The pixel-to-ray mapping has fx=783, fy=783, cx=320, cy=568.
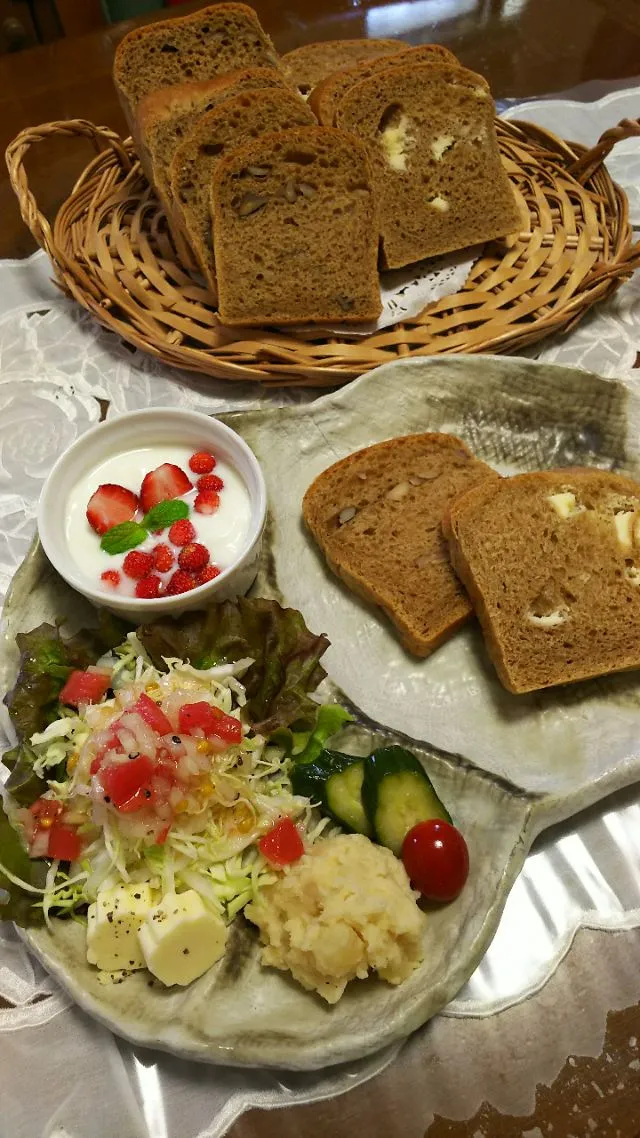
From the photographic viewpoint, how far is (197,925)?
1.70 meters

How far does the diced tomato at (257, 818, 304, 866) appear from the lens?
184cm

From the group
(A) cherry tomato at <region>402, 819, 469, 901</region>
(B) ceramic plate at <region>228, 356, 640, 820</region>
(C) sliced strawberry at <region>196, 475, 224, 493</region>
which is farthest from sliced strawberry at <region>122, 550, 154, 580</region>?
(A) cherry tomato at <region>402, 819, 469, 901</region>

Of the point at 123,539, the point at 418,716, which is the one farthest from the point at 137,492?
the point at 418,716

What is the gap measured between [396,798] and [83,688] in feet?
2.79

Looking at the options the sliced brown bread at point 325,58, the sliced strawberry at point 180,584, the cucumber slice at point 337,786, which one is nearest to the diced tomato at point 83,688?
the sliced strawberry at point 180,584

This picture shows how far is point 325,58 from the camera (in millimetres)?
3627

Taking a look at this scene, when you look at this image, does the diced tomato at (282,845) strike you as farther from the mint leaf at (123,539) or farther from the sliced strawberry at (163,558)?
the mint leaf at (123,539)

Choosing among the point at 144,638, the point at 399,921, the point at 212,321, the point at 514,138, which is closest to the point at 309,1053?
the point at 399,921

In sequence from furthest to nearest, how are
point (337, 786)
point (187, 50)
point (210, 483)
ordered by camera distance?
point (187, 50) < point (210, 483) < point (337, 786)

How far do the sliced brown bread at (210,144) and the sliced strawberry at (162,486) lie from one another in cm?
96

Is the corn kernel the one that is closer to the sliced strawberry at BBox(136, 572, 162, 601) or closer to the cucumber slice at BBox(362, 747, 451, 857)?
the cucumber slice at BBox(362, 747, 451, 857)

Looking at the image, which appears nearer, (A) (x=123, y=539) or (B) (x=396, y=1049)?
(B) (x=396, y=1049)

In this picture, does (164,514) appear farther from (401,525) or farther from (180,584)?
(401,525)

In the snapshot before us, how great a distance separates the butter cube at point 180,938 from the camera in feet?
5.51
